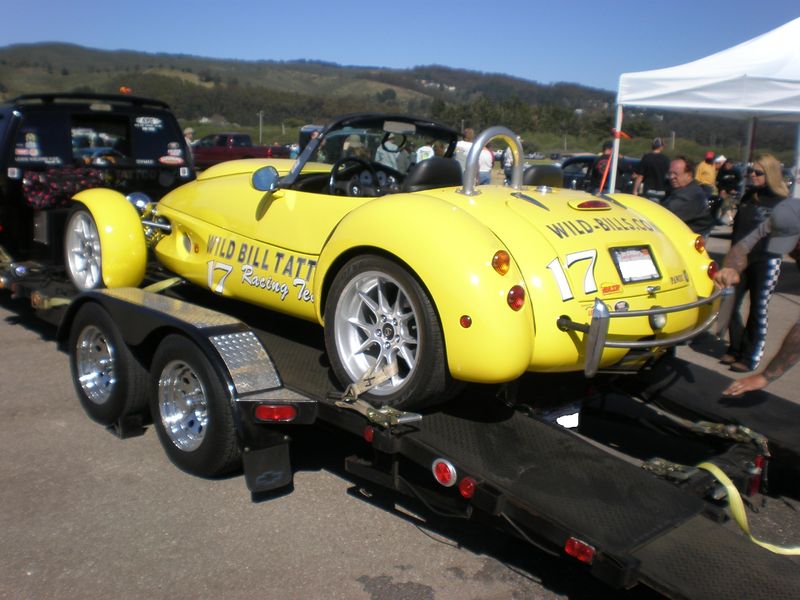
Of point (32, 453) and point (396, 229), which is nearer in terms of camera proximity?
point (396, 229)

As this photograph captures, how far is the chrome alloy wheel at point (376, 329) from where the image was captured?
11.4 ft

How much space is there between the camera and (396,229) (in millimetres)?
3391

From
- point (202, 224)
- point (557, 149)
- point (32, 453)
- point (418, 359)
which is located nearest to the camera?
point (418, 359)

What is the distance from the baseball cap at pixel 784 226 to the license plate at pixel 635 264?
2339 millimetres

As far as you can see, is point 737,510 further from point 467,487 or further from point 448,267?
point 448,267

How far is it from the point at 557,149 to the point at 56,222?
155 ft

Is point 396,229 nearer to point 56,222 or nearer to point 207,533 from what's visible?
point 207,533

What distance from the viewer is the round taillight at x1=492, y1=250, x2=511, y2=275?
313cm

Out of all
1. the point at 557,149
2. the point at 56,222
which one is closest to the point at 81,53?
the point at 557,149

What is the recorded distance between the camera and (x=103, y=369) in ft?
15.1

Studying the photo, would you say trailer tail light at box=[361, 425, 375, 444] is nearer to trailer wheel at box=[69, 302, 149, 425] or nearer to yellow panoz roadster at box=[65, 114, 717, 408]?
yellow panoz roadster at box=[65, 114, 717, 408]

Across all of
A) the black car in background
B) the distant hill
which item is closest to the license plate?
the distant hill

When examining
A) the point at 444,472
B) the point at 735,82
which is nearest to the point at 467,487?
the point at 444,472

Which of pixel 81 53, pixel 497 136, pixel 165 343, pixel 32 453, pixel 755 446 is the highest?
pixel 81 53
